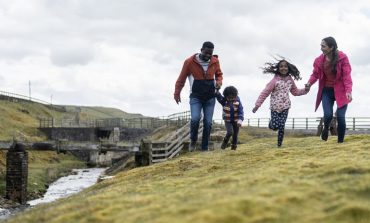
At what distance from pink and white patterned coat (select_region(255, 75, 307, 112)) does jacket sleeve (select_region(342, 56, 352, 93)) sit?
1.36 m

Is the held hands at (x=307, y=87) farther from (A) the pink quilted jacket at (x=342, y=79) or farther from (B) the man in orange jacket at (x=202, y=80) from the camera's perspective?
(B) the man in orange jacket at (x=202, y=80)

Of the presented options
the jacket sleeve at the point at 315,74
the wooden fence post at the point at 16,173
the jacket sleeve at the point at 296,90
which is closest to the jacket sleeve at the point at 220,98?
the jacket sleeve at the point at 296,90

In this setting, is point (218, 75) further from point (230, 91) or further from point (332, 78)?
point (332, 78)

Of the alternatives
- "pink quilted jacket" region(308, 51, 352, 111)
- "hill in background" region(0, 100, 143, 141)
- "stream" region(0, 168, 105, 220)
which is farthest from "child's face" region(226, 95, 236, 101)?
"hill in background" region(0, 100, 143, 141)

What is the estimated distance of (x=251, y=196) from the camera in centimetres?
706

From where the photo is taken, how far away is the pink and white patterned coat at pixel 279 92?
1318cm

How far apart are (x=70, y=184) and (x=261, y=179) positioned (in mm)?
29289

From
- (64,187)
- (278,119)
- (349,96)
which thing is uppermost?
(349,96)

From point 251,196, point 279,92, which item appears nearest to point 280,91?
point 279,92

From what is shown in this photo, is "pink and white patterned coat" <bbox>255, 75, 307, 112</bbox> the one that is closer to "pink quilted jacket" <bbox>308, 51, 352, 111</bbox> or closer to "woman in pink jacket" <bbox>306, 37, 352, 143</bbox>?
"woman in pink jacket" <bbox>306, 37, 352, 143</bbox>

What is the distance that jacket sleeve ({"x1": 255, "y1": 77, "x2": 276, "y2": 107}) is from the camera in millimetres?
13266

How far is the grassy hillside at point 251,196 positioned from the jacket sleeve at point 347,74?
1.78 meters

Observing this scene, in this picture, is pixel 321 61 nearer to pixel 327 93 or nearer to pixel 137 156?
pixel 327 93

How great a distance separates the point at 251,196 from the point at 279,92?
6580mm
